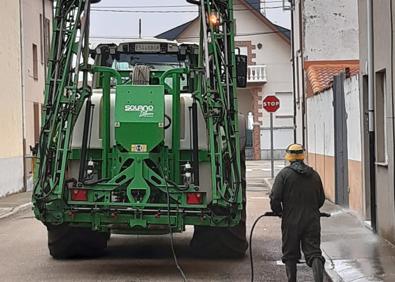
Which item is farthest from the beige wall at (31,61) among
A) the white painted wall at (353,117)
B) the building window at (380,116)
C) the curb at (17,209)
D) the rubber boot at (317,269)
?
the rubber boot at (317,269)

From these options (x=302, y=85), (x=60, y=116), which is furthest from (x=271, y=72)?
(x=60, y=116)

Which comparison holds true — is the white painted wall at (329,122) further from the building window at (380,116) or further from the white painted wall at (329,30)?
the white painted wall at (329,30)

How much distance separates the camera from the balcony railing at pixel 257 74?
170 feet

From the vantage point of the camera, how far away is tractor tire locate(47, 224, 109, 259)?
446 inches

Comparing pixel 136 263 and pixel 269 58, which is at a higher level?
pixel 269 58

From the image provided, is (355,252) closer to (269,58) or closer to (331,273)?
(331,273)

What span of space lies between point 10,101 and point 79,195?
16.6 m

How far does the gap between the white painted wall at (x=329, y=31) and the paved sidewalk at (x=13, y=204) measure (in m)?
10.1

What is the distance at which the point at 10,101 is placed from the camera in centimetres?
2584

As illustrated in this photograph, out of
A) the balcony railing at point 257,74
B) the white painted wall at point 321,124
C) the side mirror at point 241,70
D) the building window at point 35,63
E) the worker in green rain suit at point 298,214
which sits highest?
the balcony railing at point 257,74

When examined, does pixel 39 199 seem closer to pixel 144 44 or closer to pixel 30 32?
pixel 144 44

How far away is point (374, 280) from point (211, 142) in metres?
2.52

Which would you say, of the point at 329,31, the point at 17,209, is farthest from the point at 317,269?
the point at 329,31

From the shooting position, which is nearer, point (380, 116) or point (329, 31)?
point (380, 116)
